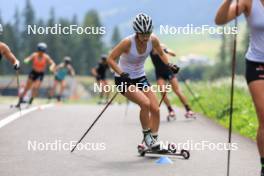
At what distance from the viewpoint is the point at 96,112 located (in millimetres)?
18812

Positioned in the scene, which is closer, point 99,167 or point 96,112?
point 99,167

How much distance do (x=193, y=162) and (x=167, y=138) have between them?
120 inches

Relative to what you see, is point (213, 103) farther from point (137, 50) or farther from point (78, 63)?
point (78, 63)

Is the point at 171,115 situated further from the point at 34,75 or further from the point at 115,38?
the point at 115,38

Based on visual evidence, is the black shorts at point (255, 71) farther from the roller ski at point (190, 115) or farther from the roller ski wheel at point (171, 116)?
the roller ski at point (190, 115)

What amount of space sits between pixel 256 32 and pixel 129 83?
11.5 feet

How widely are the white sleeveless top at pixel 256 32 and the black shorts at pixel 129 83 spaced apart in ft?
10.6

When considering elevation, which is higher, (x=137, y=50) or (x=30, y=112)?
(x=137, y=50)

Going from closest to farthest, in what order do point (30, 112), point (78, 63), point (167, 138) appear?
point (167, 138) < point (30, 112) < point (78, 63)

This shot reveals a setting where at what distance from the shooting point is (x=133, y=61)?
9.50 m

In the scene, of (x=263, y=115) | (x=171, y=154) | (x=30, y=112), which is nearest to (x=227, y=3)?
(x=263, y=115)
